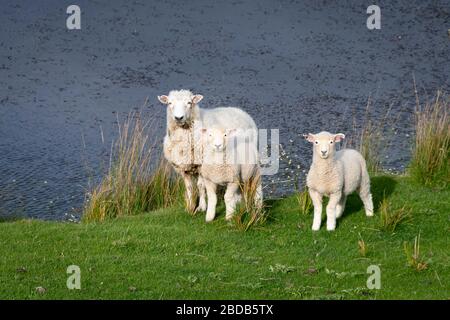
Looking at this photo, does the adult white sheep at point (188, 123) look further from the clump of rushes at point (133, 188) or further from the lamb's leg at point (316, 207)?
the clump of rushes at point (133, 188)

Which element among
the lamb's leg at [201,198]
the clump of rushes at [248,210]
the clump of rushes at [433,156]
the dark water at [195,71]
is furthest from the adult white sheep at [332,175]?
the dark water at [195,71]

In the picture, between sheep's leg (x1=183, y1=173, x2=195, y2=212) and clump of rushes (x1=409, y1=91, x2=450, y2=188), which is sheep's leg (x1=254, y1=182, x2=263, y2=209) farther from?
clump of rushes (x1=409, y1=91, x2=450, y2=188)

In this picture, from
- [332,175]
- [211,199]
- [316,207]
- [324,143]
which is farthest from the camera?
[211,199]

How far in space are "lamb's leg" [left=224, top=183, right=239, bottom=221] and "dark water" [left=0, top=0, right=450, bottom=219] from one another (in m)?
2.34

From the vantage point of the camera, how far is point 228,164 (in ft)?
30.1

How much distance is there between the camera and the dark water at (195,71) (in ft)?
43.9

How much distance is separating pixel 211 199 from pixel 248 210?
1.30 ft

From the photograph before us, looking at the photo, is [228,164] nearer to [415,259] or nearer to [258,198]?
[258,198]

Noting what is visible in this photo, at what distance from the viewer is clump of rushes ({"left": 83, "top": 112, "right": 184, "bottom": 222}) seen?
10711 mm

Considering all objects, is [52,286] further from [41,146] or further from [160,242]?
[41,146]

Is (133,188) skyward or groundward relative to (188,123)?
groundward

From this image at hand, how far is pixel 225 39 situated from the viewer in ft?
59.9

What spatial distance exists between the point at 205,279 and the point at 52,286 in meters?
1.28

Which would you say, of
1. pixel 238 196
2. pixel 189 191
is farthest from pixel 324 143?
pixel 189 191
